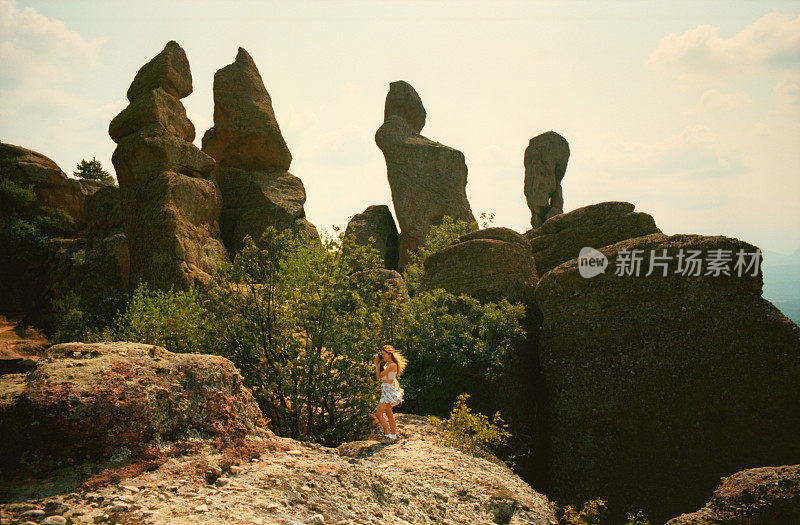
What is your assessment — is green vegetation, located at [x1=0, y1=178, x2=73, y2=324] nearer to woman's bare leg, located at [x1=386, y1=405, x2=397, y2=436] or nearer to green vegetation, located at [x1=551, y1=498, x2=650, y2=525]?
woman's bare leg, located at [x1=386, y1=405, x2=397, y2=436]

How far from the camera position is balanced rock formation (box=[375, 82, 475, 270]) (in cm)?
4603

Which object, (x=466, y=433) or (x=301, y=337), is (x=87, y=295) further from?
(x=466, y=433)

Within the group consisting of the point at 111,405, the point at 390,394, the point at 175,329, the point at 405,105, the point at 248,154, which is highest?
the point at 405,105

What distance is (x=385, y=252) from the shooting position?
4641 centimetres

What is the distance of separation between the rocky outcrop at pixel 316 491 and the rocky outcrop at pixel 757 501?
295 centimetres

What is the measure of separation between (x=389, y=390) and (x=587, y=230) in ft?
44.7

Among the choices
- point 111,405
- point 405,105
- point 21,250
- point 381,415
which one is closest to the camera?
point 111,405

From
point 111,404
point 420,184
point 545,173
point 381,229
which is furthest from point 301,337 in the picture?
point 545,173

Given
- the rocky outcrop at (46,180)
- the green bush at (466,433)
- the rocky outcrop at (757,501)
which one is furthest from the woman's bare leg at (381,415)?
the rocky outcrop at (46,180)

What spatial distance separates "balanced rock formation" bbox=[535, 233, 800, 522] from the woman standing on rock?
21.4ft

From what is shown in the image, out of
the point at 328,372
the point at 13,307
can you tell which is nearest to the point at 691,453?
the point at 328,372

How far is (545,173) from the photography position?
61906 mm

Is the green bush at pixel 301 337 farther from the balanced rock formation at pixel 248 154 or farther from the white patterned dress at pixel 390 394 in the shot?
the balanced rock formation at pixel 248 154

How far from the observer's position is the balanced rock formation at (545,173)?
61.7 metres
